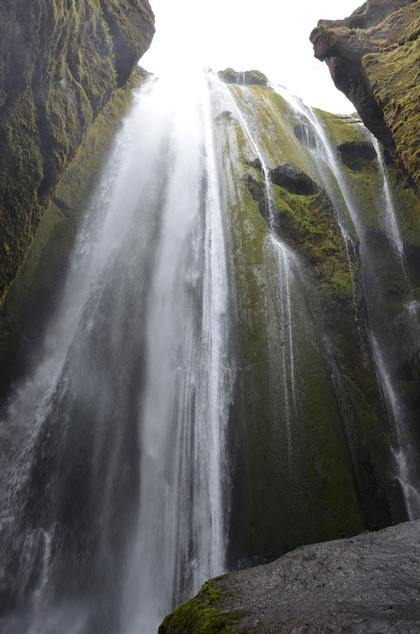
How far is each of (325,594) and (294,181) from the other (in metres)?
13.6

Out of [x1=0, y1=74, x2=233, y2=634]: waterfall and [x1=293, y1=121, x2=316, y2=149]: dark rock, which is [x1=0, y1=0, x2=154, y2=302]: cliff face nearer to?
[x1=0, y1=74, x2=233, y2=634]: waterfall

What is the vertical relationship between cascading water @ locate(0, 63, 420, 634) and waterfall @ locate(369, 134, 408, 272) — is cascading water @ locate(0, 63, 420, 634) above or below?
below

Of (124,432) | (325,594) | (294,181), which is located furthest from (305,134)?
(325,594)

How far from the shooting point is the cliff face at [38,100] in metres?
7.59

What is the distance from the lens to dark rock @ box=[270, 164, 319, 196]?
14.6 m

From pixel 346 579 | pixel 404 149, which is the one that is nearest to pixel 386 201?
pixel 404 149

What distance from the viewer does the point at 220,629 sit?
10.3ft

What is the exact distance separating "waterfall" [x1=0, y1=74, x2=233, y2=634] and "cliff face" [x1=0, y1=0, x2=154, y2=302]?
2490 mm

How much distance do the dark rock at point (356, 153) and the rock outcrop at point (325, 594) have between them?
1677 cm

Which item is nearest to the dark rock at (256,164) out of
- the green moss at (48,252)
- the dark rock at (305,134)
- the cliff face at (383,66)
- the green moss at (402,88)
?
the cliff face at (383,66)

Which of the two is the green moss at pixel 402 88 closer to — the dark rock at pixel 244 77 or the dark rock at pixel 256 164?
the dark rock at pixel 256 164

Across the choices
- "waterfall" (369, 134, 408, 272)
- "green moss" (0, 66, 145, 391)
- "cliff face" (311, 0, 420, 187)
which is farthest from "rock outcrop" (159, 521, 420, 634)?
"waterfall" (369, 134, 408, 272)

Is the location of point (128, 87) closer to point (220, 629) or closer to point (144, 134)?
point (144, 134)

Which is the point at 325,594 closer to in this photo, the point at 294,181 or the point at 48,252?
A: the point at 48,252
